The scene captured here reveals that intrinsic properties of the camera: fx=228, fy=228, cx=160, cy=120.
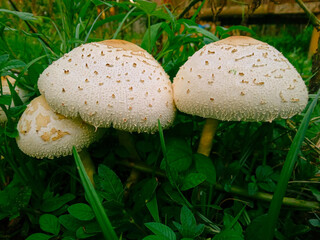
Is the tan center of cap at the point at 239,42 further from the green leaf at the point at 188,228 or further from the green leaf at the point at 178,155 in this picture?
the green leaf at the point at 188,228

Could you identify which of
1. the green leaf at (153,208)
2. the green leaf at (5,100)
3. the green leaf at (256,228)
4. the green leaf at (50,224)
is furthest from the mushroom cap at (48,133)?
the green leaf at (256,228)

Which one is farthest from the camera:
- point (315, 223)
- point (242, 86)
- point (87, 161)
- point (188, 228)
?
point (87, 161)

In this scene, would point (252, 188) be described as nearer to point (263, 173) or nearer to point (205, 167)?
point (263, 173)

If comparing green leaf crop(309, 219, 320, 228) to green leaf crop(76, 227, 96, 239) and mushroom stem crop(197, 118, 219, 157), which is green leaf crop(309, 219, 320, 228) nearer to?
mushroom stem crop(197, 118, 219, 157)

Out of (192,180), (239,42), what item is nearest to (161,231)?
(192,180)

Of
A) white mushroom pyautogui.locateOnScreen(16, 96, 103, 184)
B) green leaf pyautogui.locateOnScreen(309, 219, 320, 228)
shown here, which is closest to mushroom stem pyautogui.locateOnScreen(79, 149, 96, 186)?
white mushroom pyautogui.locateOnScreen(16, 96, 103, 184)

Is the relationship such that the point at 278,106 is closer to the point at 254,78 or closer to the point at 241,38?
the point at 254,78
